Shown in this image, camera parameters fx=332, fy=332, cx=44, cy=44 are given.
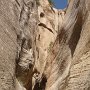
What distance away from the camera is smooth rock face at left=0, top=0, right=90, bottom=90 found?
7.35 metres

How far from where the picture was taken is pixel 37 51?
1348 centimetres

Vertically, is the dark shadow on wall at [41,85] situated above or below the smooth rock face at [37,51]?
below

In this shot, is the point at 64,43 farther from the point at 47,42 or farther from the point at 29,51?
the point at 47,42

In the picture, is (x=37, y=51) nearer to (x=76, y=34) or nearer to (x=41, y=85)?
(x=41, y=85)

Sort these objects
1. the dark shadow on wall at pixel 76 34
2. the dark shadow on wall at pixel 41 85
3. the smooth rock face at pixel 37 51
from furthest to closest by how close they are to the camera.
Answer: the dark shadow on wall at pixel 41 85
the dark shadow on wall at pixel 76 34
the smooth rock face at pixel 37 51

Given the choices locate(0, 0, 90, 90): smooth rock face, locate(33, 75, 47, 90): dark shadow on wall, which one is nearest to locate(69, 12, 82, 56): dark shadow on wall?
locate(0, 0, 90, 90): smooth rock face

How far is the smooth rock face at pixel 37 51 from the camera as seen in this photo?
7348 millimetres

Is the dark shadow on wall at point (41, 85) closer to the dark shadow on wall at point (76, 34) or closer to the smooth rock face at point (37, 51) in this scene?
the smooth rock face at point (37, 51)

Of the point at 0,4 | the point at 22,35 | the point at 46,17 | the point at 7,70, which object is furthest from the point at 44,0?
the point at 7,70

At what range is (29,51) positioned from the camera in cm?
1108

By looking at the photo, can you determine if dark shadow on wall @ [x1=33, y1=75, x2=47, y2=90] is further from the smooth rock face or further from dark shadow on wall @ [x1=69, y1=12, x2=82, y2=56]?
dark shadow on wall @ [x1=69, y1=12, x2=82, y2=56]

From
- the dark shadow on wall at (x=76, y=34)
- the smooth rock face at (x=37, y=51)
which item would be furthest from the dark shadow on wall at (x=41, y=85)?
the dark shadow on wall at (x=76, y=34)

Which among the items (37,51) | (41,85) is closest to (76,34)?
(37,51)

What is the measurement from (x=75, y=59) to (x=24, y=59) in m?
2.98
